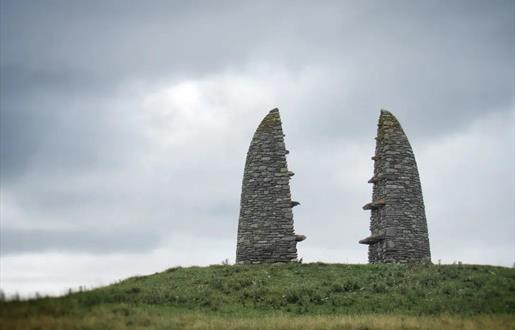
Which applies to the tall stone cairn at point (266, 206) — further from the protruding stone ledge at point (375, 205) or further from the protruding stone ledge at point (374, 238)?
the protruding stone ledge at point (375, 205)

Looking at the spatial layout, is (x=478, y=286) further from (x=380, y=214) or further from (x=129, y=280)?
(x=129, y=280)

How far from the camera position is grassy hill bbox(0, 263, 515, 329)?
24250 millimetres

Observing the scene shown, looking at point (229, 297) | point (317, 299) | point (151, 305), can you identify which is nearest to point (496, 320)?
point (317, 299)

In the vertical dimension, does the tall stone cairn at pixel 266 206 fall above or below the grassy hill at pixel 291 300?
above

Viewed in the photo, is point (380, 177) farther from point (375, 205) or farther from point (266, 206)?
point (266, 206)

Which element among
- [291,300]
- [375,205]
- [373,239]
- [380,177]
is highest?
[380,177]

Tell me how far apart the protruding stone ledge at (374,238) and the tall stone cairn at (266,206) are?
3.87 meters

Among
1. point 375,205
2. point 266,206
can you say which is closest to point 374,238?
point 375,205

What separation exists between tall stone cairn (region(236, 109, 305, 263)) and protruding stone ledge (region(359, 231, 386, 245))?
3875 millimetres

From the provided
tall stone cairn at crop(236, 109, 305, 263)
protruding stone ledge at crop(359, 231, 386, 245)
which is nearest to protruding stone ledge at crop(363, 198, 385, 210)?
protruding stone ledge at crop(359, 231, 386, 245)

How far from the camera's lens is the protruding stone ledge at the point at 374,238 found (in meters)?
39.2

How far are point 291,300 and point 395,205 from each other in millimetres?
11215

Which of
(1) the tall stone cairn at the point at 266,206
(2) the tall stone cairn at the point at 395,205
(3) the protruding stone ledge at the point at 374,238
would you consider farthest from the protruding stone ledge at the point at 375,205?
(1) the tall stone cairn at the point at 266,206

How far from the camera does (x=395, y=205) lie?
1547 inches
